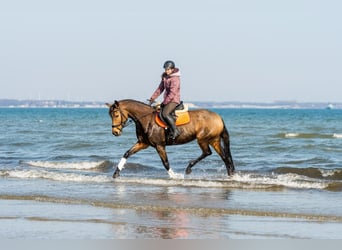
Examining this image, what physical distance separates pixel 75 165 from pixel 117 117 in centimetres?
698

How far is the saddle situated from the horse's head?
802 millimetres

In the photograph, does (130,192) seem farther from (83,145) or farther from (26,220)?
(83,145)

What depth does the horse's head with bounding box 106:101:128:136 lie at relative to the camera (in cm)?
1808

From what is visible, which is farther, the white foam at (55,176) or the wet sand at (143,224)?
the white foam at (55,176)

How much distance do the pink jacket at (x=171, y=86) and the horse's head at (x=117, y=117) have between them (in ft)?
3.47

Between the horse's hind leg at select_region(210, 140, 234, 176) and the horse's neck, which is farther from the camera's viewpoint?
the horse's hind leg at select_region(210, 140, 234, 176)

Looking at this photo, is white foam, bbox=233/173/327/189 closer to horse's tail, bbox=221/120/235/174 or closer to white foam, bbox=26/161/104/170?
horse's tail, bbox=221/120/235/174

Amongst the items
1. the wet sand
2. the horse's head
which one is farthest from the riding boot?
the wet sand

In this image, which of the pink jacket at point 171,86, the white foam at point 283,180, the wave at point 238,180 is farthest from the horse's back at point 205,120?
the white foam at point 283,180

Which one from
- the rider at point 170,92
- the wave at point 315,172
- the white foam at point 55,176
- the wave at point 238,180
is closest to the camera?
the wave at point 238,180

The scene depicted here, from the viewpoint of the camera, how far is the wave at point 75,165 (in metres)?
24.1

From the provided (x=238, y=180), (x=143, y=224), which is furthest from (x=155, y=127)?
(x=143, y=224)

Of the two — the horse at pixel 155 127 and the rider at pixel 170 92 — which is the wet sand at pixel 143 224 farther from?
the rider at pixel 170 92

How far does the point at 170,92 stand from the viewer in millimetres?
17938
